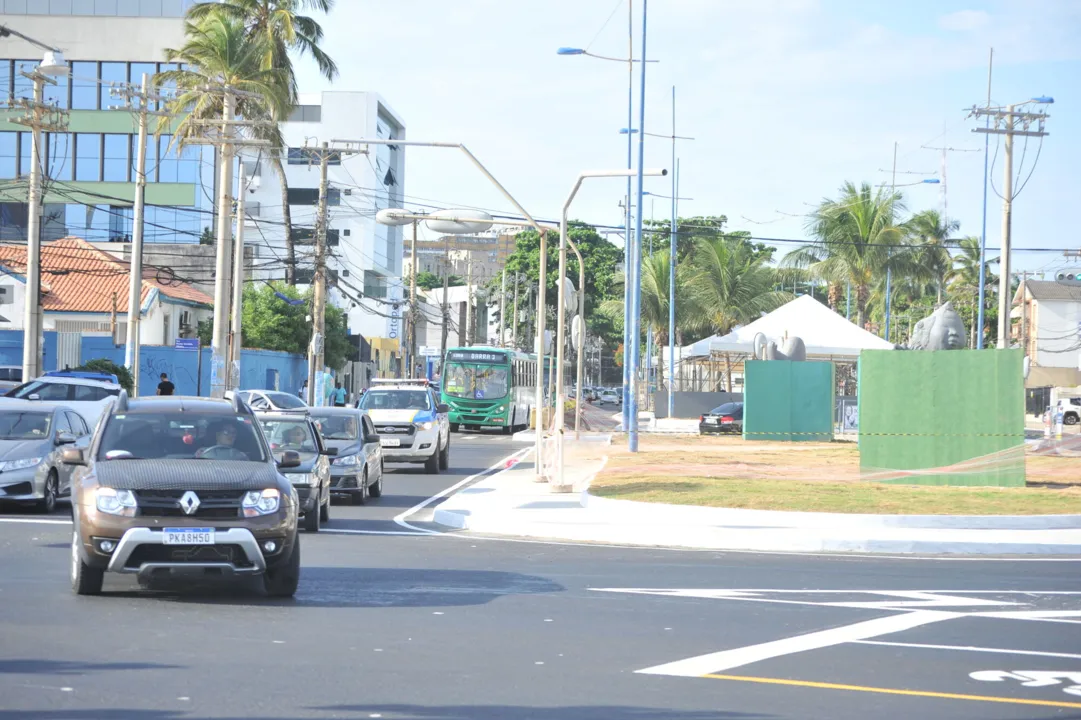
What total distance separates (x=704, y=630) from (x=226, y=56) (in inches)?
1352

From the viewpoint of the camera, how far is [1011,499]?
21.8 meters

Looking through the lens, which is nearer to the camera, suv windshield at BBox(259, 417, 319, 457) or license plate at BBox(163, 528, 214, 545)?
license plate at BBox(163, 528, 214, 545)

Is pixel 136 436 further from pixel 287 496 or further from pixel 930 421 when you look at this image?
pixel 930 421

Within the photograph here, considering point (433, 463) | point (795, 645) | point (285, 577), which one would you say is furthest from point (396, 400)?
point (795, 645)

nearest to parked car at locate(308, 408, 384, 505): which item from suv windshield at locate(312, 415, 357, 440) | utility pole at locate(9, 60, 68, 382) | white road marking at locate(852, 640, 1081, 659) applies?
suv windshield at locate(312, 415, 357, 440)

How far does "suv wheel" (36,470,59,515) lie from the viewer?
19.7 metres

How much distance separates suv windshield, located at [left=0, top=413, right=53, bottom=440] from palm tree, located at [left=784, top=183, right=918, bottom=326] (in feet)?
152

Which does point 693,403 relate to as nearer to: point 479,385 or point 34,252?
point 479,385

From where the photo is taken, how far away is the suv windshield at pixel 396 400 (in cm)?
3088

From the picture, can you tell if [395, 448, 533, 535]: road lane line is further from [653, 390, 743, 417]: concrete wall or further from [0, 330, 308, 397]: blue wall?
[653, 390, 743, 417]: concrete wall

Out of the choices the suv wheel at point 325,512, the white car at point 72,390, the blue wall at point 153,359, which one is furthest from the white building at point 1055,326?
the suv wheel at point 325,512

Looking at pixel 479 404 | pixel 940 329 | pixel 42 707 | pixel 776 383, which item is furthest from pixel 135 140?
pixel 42 707

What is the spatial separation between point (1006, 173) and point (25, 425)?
34.1 metres

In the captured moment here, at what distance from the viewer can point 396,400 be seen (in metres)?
31.2
